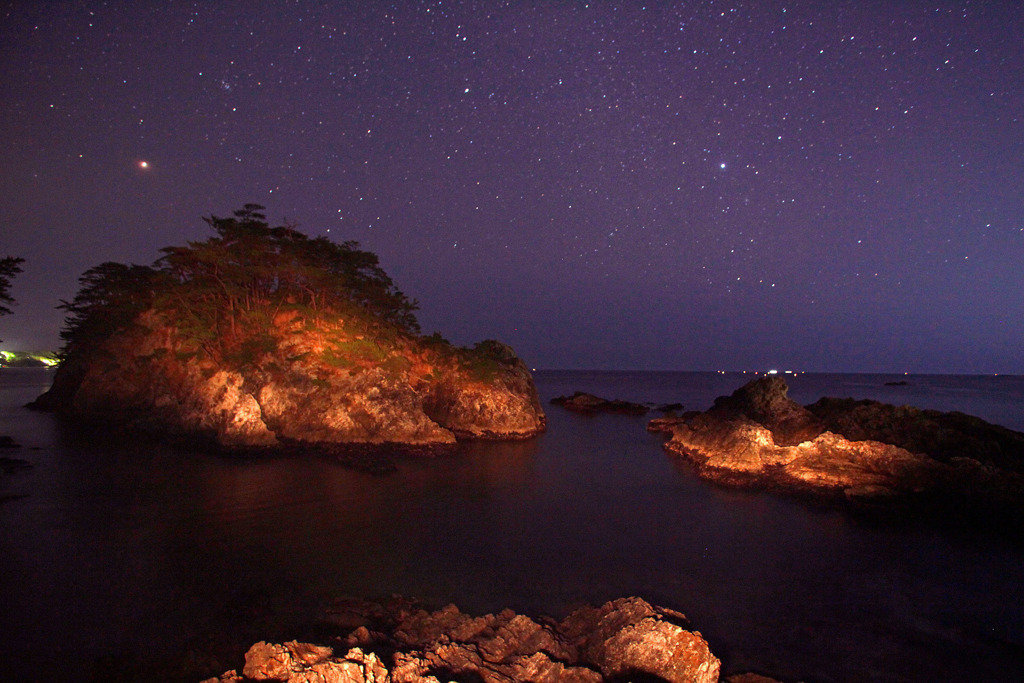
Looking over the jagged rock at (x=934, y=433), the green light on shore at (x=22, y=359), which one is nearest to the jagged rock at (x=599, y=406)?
the jagged rock at (x=934, y=433)

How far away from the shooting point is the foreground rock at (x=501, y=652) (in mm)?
6027

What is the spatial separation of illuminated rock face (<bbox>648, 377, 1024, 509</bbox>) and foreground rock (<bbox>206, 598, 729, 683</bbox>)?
49.8 ft

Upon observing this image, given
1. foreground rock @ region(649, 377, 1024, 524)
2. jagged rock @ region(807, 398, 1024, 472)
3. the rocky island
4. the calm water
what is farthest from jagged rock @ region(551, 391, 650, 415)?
the calm water

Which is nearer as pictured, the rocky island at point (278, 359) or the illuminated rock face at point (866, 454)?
the illuminated rock face at point (866, 454)

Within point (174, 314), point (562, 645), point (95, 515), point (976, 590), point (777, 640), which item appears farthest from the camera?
point (174, 314)

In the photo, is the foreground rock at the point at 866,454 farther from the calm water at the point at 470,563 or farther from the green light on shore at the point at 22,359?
the green light on shore at the point at 22,359

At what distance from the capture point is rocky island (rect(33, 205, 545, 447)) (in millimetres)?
25297

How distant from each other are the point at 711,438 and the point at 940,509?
9.78m

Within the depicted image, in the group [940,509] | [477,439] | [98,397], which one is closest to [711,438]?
[940,509]

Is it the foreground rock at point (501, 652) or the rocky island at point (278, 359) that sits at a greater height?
the rocky island at point (278, 359)

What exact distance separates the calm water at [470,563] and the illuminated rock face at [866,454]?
2.81 m

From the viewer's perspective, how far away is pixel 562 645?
7465 mm

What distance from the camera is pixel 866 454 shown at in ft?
61.7

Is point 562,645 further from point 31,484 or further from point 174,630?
point 31,484
